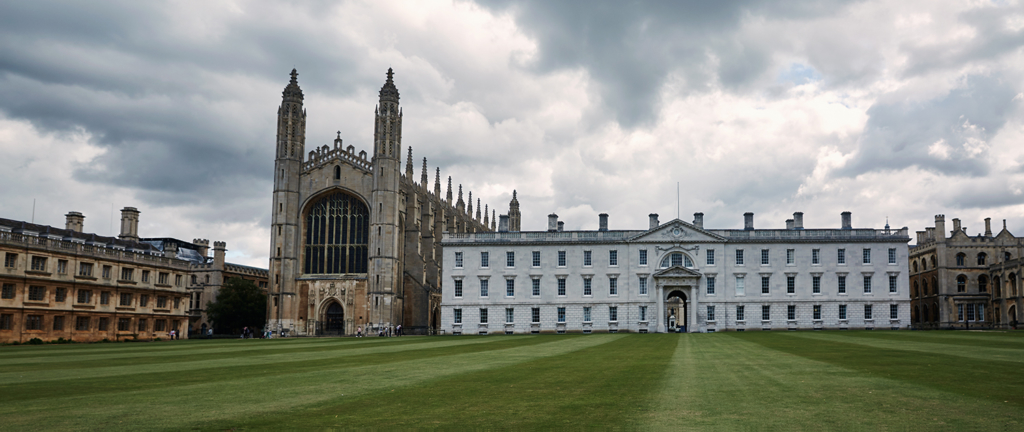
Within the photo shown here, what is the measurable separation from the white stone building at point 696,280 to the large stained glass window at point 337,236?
1123 centimetres

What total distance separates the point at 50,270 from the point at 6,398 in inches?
1855

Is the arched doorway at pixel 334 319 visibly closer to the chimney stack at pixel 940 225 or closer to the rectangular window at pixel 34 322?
the rectangular window at pixel 34 322

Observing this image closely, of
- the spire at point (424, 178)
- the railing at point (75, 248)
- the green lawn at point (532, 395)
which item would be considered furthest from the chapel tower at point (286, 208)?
the green lawn at point (532, 395)

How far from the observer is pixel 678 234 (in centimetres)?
6662

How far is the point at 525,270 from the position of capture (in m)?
68.1

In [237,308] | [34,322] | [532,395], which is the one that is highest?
[237,308]

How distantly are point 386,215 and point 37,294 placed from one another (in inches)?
1140

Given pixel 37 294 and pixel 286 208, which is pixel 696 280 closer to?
pixel 286 208

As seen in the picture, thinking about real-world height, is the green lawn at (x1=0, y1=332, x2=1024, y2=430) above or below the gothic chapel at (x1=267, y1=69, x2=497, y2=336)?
below

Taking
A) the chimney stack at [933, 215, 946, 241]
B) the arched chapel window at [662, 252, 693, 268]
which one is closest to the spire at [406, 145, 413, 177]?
the arched chapel window at [662, 252, 693, 268]

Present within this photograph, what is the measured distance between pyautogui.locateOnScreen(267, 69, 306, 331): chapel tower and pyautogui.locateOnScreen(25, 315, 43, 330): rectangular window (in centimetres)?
2081

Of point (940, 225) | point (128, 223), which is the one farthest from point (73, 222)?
point (940, 225)

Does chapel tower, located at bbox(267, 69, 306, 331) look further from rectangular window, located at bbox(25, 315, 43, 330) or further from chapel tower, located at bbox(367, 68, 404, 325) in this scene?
rectangular window, located at bbox(25, 315, 43, 330)

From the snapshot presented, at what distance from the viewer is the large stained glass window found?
2810 inches
